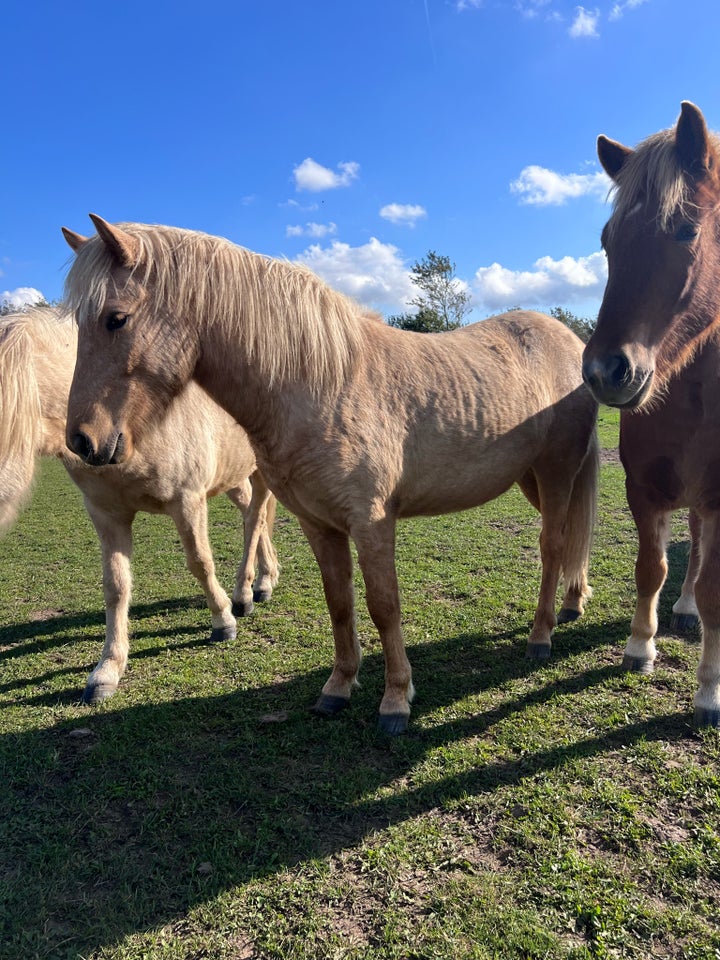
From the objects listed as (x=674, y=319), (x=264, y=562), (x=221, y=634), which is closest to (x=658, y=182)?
(x=674, y=319)

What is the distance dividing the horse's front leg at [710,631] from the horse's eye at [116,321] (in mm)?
3001

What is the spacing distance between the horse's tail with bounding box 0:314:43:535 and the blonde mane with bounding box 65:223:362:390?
49.0 inches

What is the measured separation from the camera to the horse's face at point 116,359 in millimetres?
2348

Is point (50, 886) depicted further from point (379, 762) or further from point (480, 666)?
point (480, 666)

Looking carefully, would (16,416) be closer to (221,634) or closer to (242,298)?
(242,298)

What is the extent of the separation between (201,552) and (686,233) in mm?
3417

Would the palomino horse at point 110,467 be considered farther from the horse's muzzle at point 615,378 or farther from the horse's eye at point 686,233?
the horse's eye at point 686,233

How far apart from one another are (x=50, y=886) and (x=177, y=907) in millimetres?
517

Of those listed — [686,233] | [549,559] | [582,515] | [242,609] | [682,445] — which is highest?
[686,233]

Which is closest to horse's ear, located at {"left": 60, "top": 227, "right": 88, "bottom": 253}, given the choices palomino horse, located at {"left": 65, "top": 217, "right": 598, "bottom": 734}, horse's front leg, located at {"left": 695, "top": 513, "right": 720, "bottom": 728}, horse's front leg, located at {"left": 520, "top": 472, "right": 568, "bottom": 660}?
palomino horse, located at {"left": 65, "top": 217, "right": 598, "bottom": 734}

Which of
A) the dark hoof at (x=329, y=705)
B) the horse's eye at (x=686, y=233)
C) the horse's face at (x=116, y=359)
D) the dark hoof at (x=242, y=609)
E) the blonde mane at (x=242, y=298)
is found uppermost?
the horse's eye at (x=686, y=233)

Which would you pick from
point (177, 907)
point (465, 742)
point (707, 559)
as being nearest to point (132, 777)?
point (177, 907)

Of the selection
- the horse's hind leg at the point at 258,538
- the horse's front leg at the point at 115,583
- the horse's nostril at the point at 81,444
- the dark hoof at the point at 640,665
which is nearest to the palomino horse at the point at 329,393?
the horse's nostril at the point at 81,444

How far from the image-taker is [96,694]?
3.38 meters
